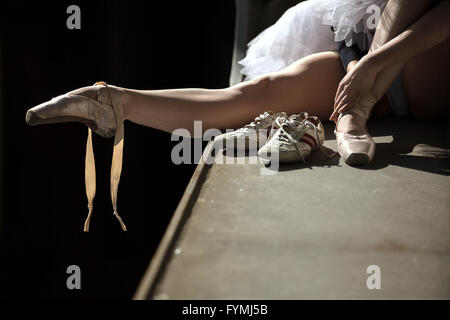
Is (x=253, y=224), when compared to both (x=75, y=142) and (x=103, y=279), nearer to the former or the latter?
(x=75, y=142)

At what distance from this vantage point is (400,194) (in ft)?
4.13

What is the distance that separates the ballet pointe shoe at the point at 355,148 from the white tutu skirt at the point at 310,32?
438mm

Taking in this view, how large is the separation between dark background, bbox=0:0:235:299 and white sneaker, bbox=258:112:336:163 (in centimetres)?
201

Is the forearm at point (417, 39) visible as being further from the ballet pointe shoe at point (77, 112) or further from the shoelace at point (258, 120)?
the ballet pointe shoe at point (77, 112)

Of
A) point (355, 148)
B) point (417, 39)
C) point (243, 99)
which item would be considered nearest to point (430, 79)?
point (417, 39)

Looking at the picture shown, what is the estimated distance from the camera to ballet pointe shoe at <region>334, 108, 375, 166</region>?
1.43 meters

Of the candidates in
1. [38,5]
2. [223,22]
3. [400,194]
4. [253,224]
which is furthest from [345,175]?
[223,22]

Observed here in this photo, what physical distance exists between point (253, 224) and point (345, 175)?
0.38 metres

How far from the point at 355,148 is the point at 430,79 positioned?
1.47 ft

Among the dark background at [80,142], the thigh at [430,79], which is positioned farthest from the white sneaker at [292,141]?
the dark background at [80,142]

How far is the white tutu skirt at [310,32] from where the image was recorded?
184 cm

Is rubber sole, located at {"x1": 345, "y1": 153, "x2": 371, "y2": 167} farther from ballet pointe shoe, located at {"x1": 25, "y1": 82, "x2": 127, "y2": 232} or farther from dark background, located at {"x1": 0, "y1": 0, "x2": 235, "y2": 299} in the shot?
dark background, located at {"x1": 0, "y1": 0, "x2": 235, "y2": 299}

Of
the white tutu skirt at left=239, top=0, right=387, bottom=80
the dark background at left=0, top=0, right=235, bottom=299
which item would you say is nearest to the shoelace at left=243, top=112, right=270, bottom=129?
the white tutu skirt at left=239, top=0, right=387, bottom=80

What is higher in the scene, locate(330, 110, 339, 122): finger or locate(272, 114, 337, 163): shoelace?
locate(330, 110, 339, 122): finger
